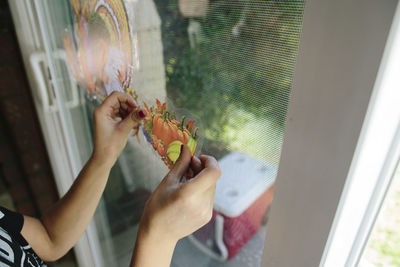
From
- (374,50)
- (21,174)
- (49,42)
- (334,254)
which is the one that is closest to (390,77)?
(374,50)

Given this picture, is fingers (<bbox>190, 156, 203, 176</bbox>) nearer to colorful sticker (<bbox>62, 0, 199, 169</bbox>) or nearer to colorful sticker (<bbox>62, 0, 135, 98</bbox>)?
colorful sticker (<bbox>62, 0, 199, 169</bbox>)

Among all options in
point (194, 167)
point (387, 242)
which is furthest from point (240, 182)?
point (387, 242)

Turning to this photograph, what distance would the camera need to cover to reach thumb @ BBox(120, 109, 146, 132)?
543mm

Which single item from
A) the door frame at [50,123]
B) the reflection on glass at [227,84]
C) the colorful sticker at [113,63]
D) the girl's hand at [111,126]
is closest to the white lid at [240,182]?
the reflection on glass at [227,84]

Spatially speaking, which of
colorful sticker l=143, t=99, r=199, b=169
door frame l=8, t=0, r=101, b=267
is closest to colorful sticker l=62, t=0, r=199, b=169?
colorful sticker l=143, t=99, r=199, b=169

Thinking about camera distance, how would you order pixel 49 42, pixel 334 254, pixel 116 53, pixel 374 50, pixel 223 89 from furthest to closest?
pixel 49 42 → pixel 116 53 → pixel 223 89 → pixel 334 254 → pixel 374 50

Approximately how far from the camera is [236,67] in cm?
41

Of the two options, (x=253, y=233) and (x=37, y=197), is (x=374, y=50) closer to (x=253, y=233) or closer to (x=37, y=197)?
(x=253, y=233)

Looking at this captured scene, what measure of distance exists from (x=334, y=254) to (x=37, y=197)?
63.0 inches

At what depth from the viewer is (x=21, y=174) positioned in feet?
4.74

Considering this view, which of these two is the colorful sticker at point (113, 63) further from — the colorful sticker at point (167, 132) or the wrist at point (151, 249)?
the wrist at point (151, 249)

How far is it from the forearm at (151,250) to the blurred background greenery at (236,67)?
16 cm

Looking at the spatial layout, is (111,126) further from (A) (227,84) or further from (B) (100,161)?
(A) (227,84)

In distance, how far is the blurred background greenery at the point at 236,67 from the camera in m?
0.34
